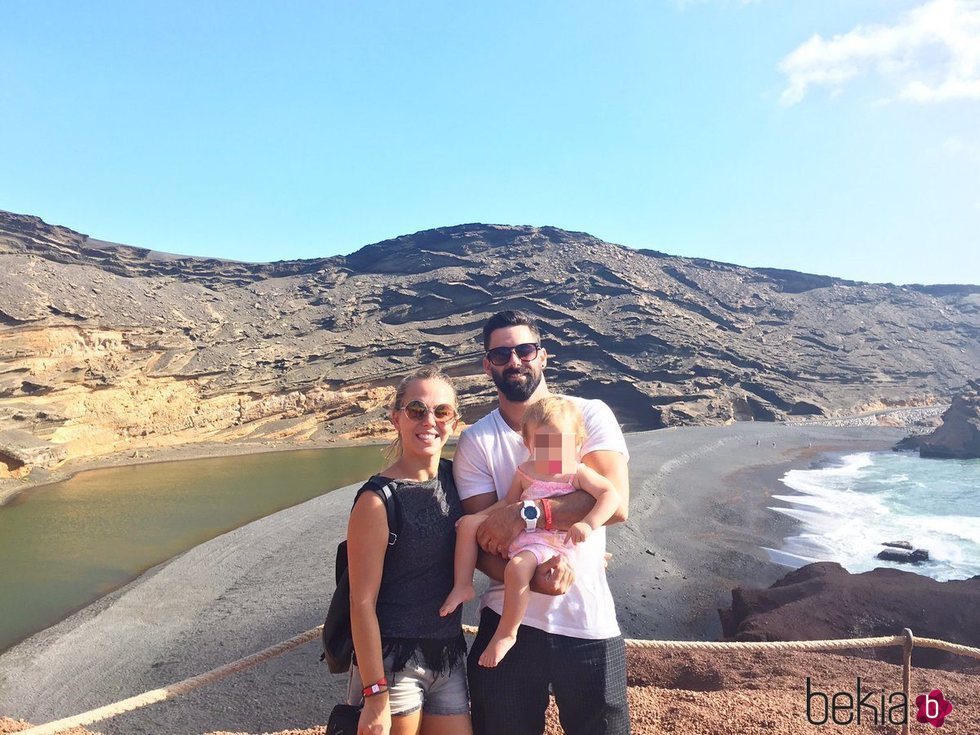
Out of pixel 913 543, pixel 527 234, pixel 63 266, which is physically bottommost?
pixel 913 543

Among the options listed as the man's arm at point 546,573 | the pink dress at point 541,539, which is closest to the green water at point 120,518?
the man's arm at point 546,573

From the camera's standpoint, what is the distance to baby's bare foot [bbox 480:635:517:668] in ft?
6.48

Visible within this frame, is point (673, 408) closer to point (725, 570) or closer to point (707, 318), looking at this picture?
point (707, 318)

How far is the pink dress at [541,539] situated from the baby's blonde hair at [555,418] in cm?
19

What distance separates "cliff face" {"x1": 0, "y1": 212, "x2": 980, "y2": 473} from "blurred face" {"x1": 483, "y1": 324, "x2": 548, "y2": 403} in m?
28.4

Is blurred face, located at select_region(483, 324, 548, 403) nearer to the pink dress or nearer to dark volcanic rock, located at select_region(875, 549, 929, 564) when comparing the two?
the pink dress

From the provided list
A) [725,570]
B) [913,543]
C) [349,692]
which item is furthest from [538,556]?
[913,543]

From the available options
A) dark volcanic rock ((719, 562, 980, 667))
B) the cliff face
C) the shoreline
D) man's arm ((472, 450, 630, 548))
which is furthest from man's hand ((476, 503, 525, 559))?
the cliff face

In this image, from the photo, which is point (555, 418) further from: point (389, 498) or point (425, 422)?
point (389, 498)

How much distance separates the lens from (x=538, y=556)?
6.61 feet

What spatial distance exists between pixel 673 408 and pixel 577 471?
4188 centimetres

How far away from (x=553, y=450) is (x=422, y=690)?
1.00 m

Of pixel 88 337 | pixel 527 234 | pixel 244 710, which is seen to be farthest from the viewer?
pixel 527 234

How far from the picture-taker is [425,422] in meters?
2.18
